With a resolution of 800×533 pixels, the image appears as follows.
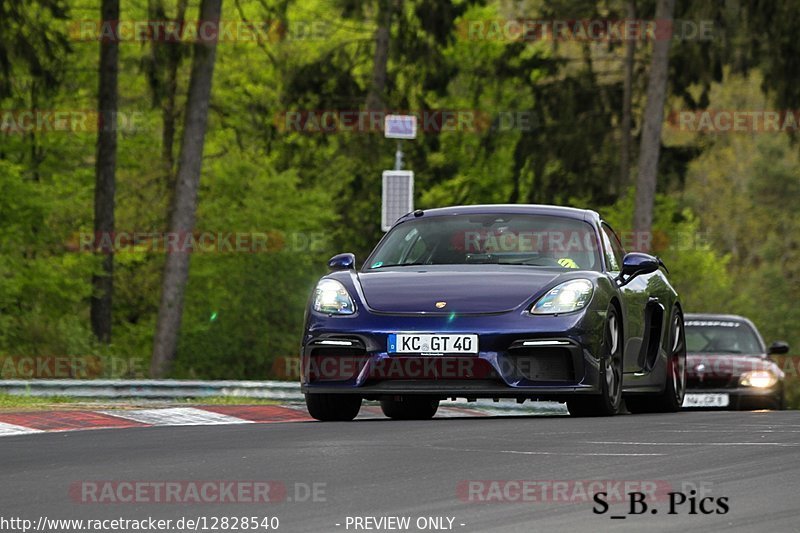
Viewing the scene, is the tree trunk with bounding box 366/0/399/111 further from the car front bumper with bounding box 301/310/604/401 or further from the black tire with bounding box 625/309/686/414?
the car front bumper with bounding box 301/310/604/401

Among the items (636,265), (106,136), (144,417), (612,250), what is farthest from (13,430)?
(106,136)

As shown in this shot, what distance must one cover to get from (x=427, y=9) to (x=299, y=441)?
3352 cm

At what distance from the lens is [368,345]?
11820 millimetres

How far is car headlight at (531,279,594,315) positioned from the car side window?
115 centimetres

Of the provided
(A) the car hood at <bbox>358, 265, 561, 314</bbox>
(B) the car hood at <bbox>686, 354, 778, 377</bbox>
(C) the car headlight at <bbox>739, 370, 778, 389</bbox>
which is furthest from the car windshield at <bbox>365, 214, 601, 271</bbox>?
(C) the car headlight at <bbox>739, 370, 778, 389</bbox>

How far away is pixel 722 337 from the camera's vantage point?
21547mm

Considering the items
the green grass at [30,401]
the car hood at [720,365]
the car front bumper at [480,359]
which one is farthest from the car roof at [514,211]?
the car hood at [720,365]

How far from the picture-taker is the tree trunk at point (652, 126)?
37.1m

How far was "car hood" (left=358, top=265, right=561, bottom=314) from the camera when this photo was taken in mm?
11812

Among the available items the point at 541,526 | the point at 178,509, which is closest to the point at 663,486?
the point at 541,526

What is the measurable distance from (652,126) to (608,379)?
2525cm

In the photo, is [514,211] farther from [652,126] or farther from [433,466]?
[652,126]

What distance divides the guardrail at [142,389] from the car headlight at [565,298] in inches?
205

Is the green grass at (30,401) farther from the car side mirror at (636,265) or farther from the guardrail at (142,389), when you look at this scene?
the car side mirror at (636,265)
